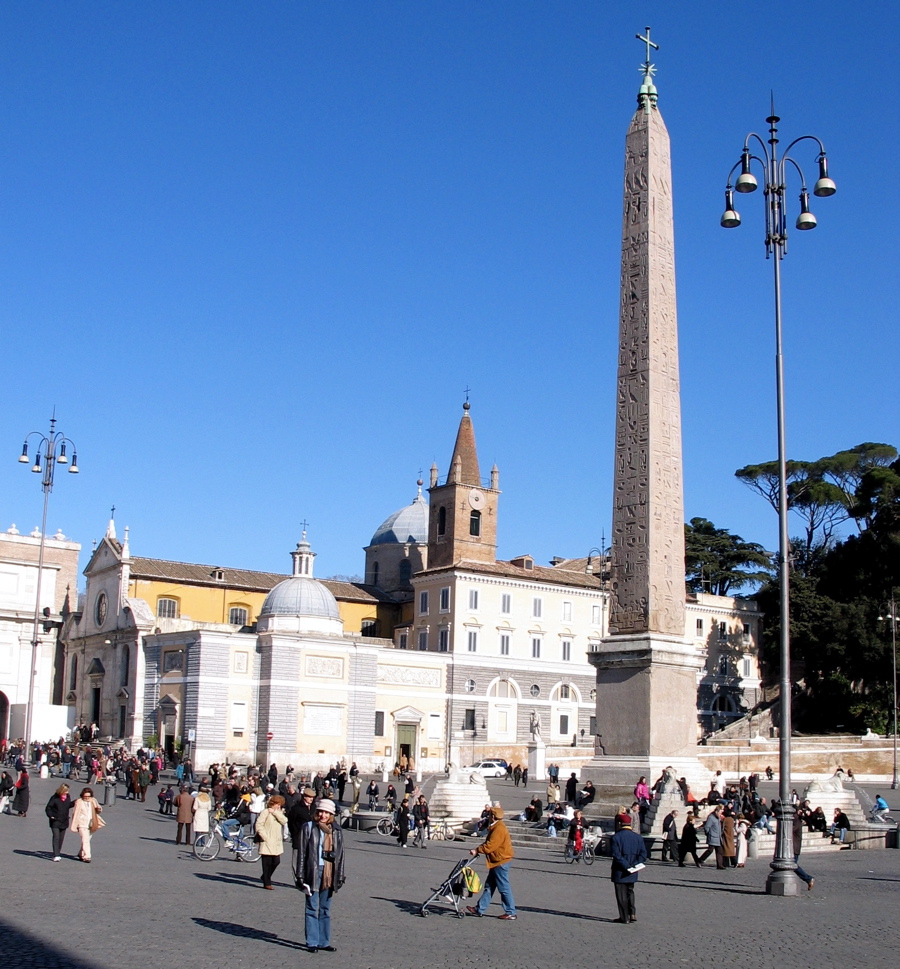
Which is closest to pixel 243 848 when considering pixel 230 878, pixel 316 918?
pixel 230 878

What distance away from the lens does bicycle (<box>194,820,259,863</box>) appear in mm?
17484

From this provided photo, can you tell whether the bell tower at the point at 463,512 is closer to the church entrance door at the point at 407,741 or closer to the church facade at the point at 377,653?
the church facade at the point at 377,653

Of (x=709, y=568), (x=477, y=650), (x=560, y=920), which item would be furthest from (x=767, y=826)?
(x=709, y=568)

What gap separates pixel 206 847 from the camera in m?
17.8

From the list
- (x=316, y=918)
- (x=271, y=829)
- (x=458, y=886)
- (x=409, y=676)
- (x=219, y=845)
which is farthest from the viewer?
(x=409, y=676)

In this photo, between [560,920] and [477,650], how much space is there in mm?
43691

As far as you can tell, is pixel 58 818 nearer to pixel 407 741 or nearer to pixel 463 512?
pixel 407 741

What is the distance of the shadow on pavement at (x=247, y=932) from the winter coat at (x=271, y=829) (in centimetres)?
238

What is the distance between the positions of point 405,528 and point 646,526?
50.4 m

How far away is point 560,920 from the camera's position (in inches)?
462

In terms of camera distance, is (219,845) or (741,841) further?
(741,841)

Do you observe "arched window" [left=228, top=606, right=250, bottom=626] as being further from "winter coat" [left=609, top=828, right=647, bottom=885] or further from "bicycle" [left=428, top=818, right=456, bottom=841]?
"winter coat" [left=609, top=828, right=647, bottom=885]

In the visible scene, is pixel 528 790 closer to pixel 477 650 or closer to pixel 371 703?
pixel 371 703

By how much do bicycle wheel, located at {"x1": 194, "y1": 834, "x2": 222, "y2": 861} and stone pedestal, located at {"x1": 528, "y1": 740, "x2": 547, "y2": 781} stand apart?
83.9ft
